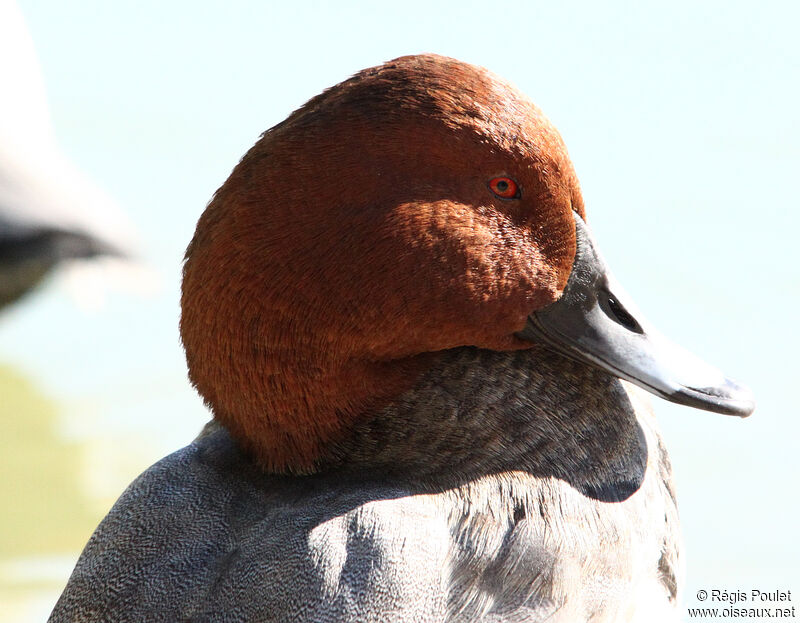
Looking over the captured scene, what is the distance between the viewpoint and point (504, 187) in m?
1.94

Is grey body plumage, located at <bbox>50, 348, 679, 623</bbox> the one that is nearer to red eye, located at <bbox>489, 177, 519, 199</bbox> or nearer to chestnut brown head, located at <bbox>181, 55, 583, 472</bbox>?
chestnut brown head, located at <bbox>181, 55, 583, 472</bbox>

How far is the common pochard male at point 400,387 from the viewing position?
182 centimetres

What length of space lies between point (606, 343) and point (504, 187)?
0.35 meters

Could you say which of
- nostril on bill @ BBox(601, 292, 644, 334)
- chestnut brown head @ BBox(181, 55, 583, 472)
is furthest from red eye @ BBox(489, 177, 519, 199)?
nostril on bill @ BBox(601, 292, 644, 334)

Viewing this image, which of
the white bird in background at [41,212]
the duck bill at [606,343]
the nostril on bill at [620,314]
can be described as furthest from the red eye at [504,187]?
the white bird in background at [41,212]

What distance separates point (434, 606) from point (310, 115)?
0.80 meters

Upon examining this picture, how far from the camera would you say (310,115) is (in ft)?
6.09

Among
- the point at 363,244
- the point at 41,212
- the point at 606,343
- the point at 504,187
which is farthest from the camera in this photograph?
the point at 41,212

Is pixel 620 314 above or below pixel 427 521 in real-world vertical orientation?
above

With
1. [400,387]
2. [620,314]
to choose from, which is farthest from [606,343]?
[400,387]

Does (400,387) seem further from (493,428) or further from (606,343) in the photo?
(606,343)

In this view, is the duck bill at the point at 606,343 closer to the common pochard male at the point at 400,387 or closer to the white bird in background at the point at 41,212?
the common pochard male at the point at 400,387

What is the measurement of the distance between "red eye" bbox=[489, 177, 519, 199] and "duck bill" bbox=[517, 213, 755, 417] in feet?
0.56

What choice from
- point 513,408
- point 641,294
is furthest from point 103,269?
point 513,408
